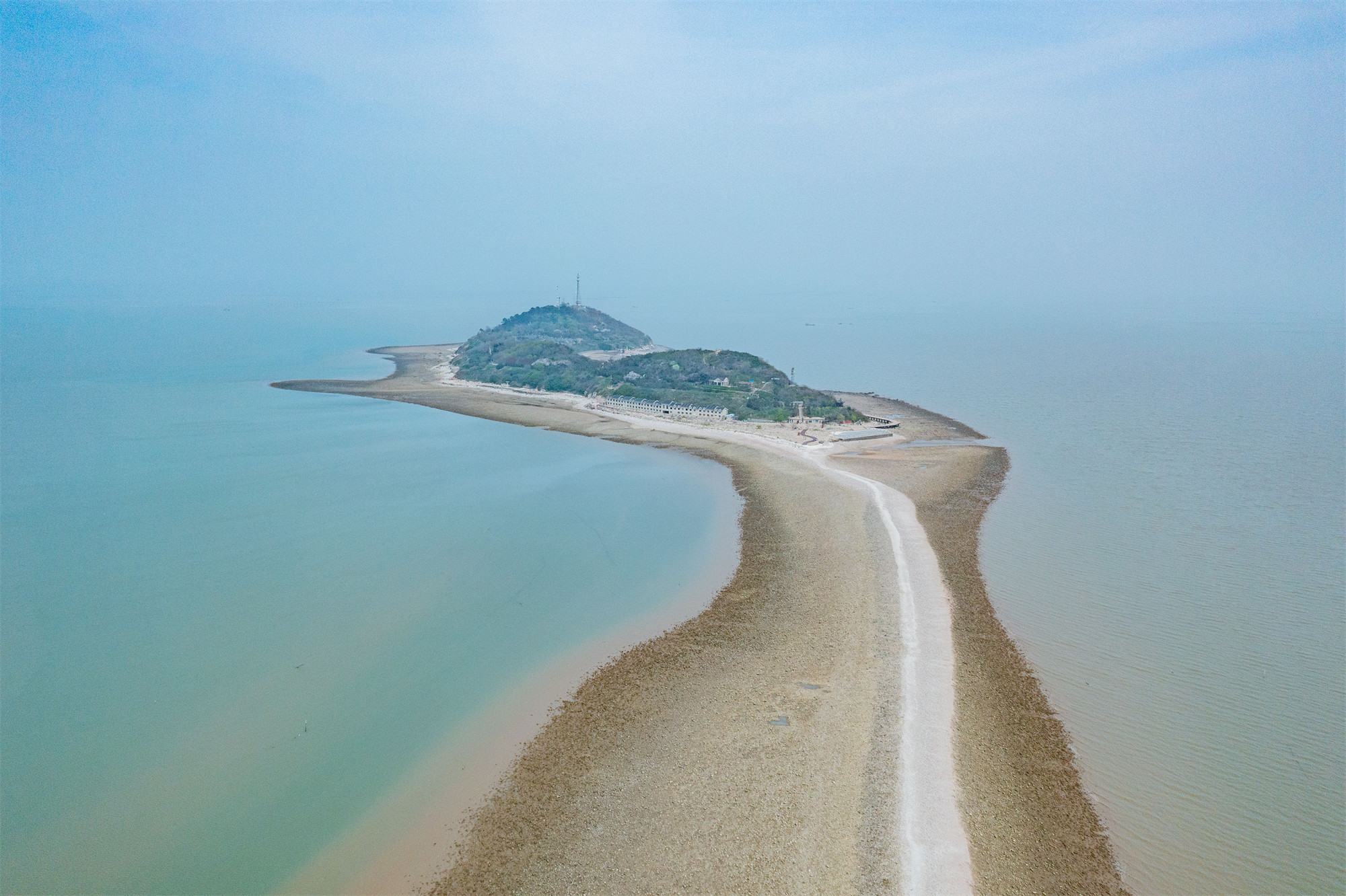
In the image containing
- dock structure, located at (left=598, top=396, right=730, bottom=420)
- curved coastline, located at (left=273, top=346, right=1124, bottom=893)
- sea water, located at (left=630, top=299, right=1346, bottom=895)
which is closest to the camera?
curved coastline, located at (left=273, top=346, right=1124, bottom=893)

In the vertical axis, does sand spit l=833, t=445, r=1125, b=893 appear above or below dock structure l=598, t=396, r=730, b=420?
below

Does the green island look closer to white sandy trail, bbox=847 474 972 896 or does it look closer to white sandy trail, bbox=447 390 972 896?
white sandy trail, bbox=447 390 972 896

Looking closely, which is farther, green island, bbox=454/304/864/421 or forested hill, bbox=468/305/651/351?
forested hill, bbox=468/305/651/351

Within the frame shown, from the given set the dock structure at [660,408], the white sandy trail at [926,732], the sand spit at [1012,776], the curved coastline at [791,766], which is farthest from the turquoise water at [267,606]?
the sand spit at [1012,776]

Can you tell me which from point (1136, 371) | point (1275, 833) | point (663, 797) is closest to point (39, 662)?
point (663, 797)

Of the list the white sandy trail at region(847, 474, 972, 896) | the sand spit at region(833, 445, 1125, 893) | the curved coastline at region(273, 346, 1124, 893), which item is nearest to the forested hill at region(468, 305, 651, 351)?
the white sandy trail at region(847, 474, 972, 896)

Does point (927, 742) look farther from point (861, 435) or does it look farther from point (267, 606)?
point (861, 435)
